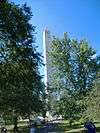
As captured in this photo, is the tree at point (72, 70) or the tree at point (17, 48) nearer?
the tree at point (17, 48)

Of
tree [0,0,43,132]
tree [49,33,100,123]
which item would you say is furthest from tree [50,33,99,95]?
tree [0,0,43,132]

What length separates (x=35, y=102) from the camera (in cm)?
5416

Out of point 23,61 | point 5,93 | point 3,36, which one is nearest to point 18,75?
point 23,61

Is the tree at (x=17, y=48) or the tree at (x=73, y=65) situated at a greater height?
the tree at (x=73, y=65)

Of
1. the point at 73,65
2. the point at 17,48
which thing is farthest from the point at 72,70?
the point at 17,48

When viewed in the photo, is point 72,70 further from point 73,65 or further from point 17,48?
point 17,48

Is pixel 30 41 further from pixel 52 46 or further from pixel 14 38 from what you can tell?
pixel 52 46

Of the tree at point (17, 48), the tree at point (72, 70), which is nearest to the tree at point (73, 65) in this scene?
the tree at point (72, 70)

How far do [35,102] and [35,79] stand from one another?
2151cm

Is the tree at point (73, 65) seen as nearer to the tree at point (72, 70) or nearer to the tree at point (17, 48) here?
the tree at point (72, 70)

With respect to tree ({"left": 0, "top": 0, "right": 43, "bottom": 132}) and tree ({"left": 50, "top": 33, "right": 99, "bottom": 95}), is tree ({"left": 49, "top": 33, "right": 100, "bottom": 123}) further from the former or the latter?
tree ({"left": 0, "top": 0, "right": 43, "bottom": 132})

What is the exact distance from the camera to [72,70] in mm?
60062

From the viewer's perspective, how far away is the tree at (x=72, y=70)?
5800 cm

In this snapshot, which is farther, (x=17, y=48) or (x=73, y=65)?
(x=73, y=65)
